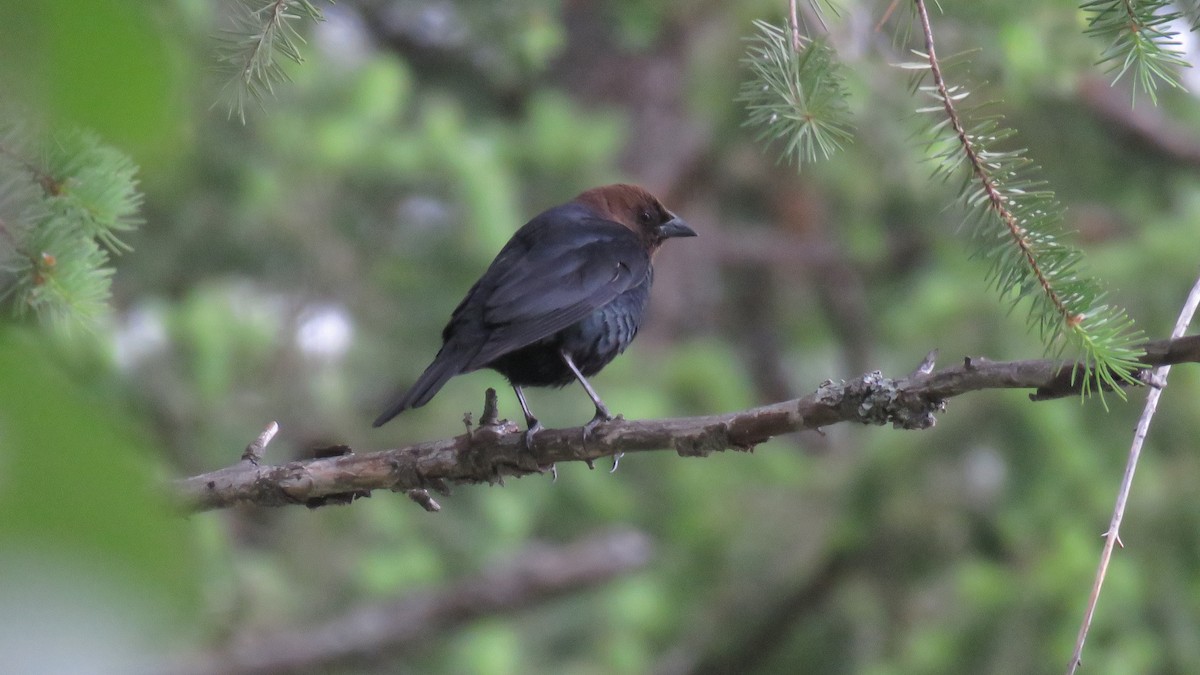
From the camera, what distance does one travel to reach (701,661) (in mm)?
5883

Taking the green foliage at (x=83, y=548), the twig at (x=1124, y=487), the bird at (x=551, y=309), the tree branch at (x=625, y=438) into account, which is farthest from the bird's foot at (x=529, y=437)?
the green foliage at (x=83, y=548)

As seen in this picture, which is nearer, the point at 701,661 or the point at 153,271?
the point at 701,661

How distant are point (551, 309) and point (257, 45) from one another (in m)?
1.51

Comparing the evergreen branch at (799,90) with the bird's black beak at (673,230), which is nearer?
the evergreen branch at (799,90)

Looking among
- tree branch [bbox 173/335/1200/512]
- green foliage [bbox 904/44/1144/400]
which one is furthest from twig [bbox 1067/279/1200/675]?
green foliage [bbox 904/44/1144/400]

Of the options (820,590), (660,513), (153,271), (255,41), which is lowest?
(820,590)

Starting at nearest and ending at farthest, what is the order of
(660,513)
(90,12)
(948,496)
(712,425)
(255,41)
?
(90,12) < (255,41) < (712,425) < (948,496) < (660,513)

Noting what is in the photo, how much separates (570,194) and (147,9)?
6340mm

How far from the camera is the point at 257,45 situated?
6.53 ft

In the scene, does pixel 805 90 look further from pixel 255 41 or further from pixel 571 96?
pixel 571 96

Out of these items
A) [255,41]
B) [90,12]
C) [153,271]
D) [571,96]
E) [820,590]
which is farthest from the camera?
[571,96]

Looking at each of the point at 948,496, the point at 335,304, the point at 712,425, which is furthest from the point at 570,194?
the point at 712,425

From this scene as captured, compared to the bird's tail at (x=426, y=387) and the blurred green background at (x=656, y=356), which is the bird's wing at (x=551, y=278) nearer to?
the bird's tail at (x=426, y=387)

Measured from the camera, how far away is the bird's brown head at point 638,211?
4.36 m
